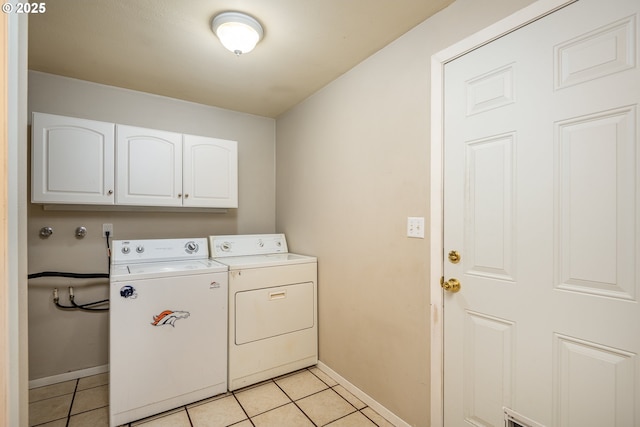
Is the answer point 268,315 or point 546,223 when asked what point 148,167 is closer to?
point 268,315

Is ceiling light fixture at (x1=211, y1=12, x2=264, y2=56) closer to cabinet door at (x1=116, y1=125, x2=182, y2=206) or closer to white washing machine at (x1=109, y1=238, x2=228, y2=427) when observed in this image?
cabinet door at (x1=116, y1=125, x2=182, y2=206)

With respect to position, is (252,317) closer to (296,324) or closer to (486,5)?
(296,324)

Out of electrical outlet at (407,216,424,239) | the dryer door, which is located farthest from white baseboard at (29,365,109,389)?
electrical outlet at (407,216,424,239)

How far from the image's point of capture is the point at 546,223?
1.20 metres

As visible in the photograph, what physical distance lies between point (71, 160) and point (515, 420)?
303 cm

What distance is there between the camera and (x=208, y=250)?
2719mm

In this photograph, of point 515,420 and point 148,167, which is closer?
point 515,420

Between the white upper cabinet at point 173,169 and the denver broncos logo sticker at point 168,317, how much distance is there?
0.92 m

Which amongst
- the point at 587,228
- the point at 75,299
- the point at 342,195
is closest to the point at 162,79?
the point at 342,195

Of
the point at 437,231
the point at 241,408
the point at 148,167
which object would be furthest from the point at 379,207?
the point at 148,167

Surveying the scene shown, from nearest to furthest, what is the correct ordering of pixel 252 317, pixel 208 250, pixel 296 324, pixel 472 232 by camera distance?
1. pixel 472 232
2. pixel 252 317
3. pixel 296 324
4. pixel 208 250

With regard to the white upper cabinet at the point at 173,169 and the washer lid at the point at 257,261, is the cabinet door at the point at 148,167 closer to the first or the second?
the white upper cabinet at the point at 173,169

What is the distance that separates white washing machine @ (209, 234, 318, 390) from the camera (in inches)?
87.1

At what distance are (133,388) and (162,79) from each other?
2.23m
